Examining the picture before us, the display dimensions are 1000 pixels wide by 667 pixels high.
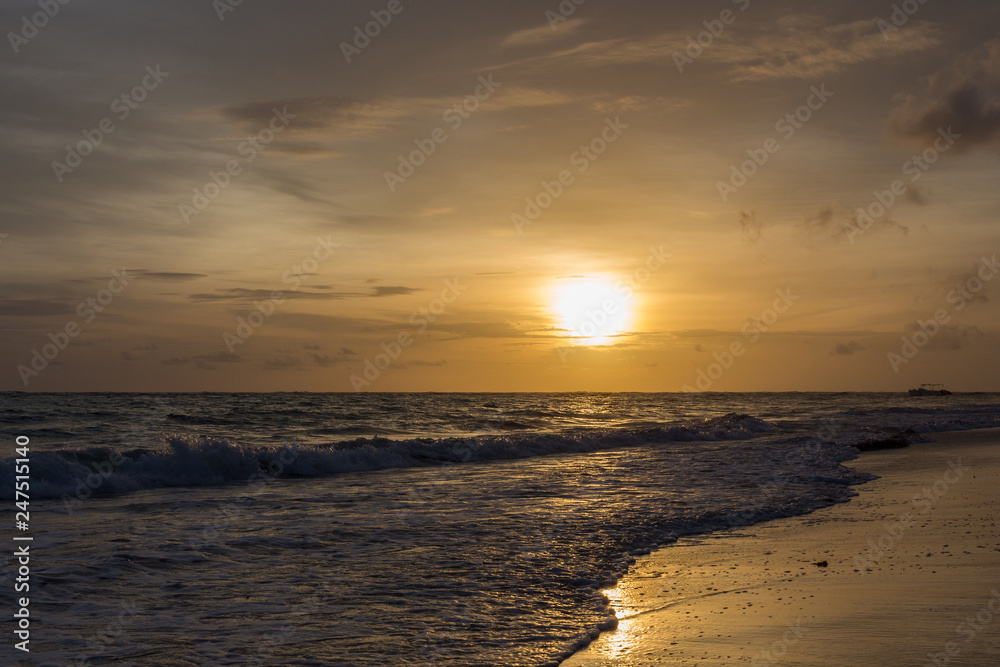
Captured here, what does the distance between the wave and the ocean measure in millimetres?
82

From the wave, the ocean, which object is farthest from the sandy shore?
the wave

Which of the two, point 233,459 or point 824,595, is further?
point 233,459

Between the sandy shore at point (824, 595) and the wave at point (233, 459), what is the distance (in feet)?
48.1

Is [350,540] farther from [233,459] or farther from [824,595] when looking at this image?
[233,459]

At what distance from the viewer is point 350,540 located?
11.4 metres

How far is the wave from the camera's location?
18.1 meters

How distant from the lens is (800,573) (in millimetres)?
9008

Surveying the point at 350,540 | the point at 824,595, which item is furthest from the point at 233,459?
the point at 824,595

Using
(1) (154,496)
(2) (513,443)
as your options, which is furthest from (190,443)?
(2) (513,443)

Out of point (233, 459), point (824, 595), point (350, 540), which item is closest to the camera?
point (824, 595)

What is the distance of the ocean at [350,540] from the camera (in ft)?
22.6

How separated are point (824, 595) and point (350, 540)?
7033 mm

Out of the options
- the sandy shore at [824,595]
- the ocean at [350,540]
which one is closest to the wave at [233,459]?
the ocean at [350,540]

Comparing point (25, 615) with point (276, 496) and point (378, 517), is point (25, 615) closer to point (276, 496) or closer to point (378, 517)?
point (378, 517)
